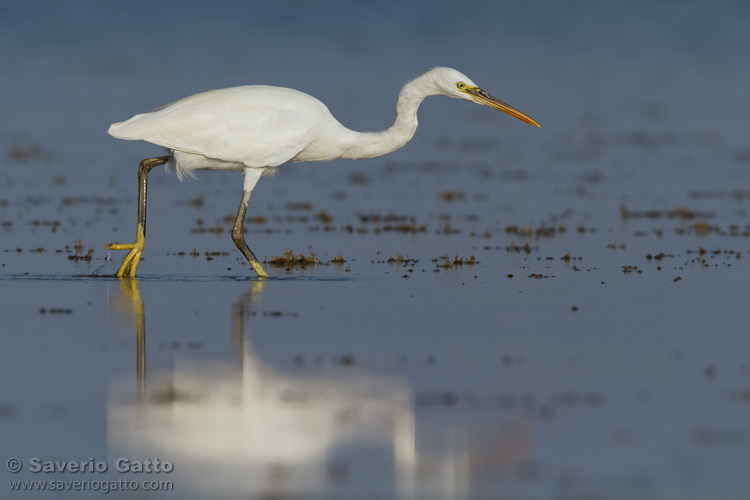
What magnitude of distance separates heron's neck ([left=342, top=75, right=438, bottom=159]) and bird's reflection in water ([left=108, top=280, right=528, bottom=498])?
5519 millimetres

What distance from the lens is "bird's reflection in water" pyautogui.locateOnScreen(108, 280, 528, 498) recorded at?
21.5 feet

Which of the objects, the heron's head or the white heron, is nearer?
the white heron

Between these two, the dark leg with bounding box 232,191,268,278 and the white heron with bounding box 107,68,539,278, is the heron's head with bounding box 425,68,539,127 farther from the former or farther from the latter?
the dark leg with bounding box 232,191,268,278

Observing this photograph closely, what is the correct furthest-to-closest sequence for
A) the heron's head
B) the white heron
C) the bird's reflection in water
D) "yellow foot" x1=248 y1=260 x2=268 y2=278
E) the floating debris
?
the heron's head
the floating debris
the white heron
"yellow foot" x1=248 y1=260 x2=268 y2=278
the bird's reflection in water

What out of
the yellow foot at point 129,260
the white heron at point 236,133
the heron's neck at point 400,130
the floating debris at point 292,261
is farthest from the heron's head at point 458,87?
the yellow foot at point 129,260

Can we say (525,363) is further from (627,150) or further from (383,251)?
(627,150)

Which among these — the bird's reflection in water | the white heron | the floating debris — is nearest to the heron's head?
the white heron

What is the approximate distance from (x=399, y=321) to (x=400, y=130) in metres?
4.06

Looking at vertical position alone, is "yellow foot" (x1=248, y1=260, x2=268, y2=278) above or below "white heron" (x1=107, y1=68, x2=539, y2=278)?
below

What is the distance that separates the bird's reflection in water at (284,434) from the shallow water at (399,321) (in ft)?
0.06

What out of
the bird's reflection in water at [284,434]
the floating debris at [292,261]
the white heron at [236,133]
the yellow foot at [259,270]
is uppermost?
the white heron at [236,133]

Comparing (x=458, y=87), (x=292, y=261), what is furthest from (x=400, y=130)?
(x=292, y=261)

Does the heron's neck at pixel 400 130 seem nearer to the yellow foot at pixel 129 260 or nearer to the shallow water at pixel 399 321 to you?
the shallow water at pixel 399 321

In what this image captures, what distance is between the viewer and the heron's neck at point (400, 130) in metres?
13.9
